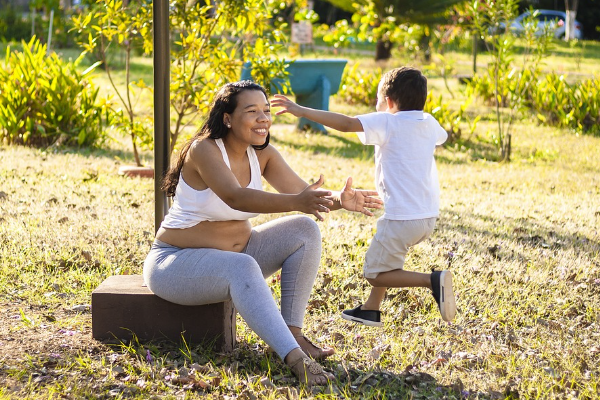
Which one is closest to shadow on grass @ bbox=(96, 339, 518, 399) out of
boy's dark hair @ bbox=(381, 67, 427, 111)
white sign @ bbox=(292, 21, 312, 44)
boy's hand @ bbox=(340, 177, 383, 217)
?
boy's hand @ bbox=(340, 177, 383, 217)

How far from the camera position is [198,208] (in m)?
3.29

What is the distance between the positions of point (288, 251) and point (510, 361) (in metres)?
1.06

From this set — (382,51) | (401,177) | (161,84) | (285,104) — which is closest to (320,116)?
(285,104)

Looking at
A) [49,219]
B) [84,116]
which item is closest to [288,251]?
[49,219]

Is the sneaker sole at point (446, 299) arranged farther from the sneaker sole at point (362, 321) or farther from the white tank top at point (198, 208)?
the white tank top at point (198, 208)

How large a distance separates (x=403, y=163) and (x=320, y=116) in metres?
0.45

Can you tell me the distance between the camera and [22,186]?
650 centimetres

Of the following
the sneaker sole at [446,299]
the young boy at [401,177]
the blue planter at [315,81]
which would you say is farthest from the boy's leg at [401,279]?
the blue planter at [315,81]

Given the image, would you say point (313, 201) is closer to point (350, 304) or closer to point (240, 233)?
point (240, 233)

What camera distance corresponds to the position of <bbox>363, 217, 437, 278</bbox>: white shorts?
363 centimetres

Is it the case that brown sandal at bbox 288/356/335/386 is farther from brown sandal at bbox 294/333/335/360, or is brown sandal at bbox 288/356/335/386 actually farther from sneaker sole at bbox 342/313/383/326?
sneaker sole at bbox 342/313/383/326

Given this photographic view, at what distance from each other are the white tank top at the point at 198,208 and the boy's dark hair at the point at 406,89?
0.83m

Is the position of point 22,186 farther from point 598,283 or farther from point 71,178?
point 598,283

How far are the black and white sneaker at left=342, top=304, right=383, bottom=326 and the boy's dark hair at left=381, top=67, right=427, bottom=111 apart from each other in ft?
3.19
